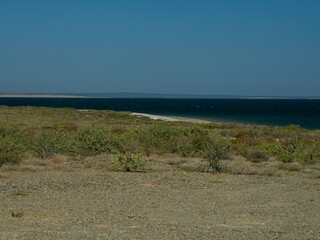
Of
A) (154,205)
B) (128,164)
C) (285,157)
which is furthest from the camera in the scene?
(285,157)

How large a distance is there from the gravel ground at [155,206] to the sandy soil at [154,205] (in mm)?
19

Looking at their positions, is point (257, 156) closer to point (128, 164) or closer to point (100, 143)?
point (100, 143)

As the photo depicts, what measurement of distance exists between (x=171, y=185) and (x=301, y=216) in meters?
5.42

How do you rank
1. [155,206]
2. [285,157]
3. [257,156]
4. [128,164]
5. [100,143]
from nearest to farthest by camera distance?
1. [155,206]
2. [128,164]
3. [285,157]
4. [257,156]
5. [100,143]

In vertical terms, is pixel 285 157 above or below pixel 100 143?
below

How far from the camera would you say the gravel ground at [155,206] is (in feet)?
28.5

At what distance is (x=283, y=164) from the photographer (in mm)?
21844

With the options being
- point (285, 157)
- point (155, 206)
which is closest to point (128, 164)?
point (155, 206)

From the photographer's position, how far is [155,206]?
1151 cm

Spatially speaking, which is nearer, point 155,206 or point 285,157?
point 155,206

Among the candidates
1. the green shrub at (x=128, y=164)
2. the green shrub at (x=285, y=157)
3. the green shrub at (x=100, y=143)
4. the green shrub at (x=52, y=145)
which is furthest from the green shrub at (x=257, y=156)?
the green shrub at (x=52, y=145)

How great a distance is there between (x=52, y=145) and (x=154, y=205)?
1335 cm

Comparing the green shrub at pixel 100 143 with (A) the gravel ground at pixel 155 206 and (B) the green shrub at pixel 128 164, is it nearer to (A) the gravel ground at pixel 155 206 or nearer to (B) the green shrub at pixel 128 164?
(B) the green shrub at pixel 128 164

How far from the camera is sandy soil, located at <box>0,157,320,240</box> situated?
868 centimetres
